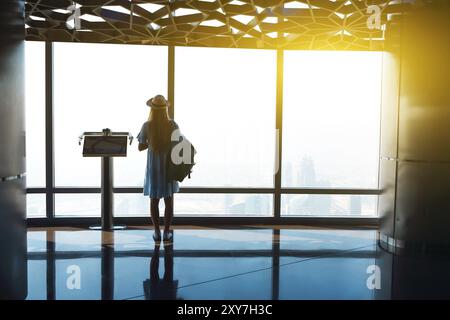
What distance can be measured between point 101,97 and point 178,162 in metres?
2.68

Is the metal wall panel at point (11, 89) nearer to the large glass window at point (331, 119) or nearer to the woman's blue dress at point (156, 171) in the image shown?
the woman's blue dress at point (156, 171)

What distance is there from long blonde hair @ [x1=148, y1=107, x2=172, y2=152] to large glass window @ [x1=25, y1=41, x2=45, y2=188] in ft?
8.82

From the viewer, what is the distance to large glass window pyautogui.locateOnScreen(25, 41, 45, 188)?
7.34 metres

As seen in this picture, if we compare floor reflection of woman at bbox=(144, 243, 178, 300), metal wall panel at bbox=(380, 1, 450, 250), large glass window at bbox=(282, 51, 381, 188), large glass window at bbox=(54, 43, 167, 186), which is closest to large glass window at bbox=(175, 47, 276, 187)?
large glass window at bbox=(282, 51, 381, 188)

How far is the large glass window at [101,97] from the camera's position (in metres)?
7.52

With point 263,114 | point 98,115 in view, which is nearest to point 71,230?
point 98,115

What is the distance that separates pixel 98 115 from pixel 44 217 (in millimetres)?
2038

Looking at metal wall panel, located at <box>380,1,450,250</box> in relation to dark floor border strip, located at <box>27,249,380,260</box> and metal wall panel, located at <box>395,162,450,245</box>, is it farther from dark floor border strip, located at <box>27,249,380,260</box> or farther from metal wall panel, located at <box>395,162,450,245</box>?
dark floor border strip, located at <box>27,249,380,260</box>

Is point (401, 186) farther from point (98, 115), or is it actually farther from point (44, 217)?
point (44, 217)

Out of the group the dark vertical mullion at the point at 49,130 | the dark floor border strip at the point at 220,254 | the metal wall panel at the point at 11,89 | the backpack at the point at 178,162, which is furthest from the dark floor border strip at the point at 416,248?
the dark vertical mullion at the point at 49,130

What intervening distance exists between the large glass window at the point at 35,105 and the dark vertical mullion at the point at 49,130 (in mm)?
66

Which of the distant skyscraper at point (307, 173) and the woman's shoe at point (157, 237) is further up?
the distant skyscraper at point (307, 173)

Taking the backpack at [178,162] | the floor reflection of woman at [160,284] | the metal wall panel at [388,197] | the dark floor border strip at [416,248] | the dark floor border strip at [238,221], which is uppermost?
the backpack at [178,162]

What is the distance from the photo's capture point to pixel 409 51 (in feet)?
18.2
